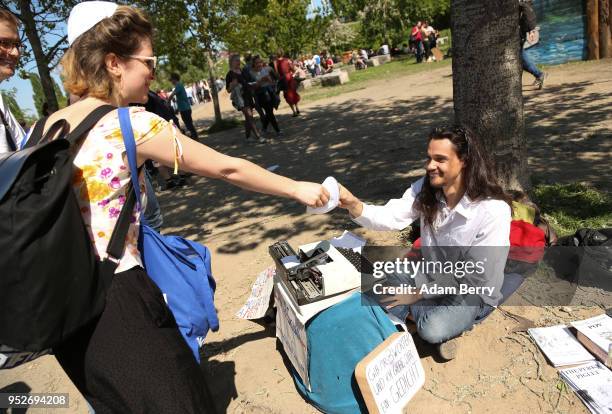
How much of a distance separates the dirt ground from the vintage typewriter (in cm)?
72

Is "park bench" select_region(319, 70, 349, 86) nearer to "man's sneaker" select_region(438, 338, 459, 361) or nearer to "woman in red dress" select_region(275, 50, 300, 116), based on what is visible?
"woman in red dress" select_region(275, 50, 300, 116)

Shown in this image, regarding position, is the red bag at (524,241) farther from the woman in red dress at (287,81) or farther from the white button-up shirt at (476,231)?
the woman in red dress at (287,81)

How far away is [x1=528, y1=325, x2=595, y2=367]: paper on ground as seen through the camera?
2391 millimetres

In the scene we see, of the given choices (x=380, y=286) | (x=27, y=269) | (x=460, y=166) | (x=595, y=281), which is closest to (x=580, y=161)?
(x=595, y=281)

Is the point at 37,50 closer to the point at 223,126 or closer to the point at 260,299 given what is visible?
the point at 223,126

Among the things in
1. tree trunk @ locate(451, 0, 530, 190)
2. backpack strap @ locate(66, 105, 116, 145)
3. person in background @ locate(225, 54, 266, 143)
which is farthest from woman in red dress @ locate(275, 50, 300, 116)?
backpack strap @ locate(66, 105, 116, 145)

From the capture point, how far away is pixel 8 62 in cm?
215

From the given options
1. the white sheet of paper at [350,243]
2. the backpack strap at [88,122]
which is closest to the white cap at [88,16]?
the backpack strap at [88,122]

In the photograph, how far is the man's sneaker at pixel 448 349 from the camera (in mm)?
2566

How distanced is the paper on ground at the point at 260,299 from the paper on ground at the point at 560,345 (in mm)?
1659

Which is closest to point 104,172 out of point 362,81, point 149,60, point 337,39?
point 149,60

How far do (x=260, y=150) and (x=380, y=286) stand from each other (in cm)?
703

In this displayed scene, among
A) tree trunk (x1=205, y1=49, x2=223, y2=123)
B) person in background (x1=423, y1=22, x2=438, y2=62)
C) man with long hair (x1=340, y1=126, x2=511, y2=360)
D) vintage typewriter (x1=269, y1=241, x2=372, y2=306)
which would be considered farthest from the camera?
person in background (x1=423, y1=22, x2=438, y2=62)

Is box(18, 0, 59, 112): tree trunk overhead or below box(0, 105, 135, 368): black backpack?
overhead
